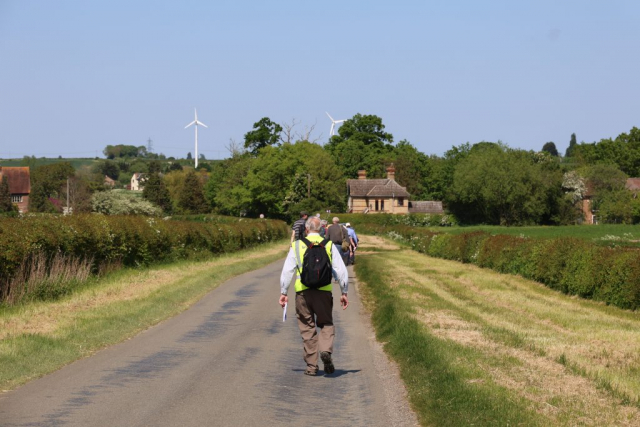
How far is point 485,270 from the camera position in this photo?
112 ft

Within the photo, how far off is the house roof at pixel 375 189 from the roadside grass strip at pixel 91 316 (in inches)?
3538

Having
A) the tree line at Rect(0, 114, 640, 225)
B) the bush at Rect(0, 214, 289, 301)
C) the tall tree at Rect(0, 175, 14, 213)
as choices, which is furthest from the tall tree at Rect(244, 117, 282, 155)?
the bush at Rect(0, 214, 289, 301)

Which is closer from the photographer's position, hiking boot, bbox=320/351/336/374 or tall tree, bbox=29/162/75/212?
hiking boot, bbox=320/351/336/374

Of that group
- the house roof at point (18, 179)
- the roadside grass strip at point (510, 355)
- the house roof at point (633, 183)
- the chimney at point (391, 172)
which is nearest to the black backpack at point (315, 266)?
the roadside grass strip at point (510, 355)

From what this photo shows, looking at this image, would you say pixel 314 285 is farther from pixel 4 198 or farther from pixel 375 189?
pixel 375 189

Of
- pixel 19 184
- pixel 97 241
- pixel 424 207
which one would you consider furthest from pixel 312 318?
pixel 19 184

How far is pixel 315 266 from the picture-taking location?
1084 cm

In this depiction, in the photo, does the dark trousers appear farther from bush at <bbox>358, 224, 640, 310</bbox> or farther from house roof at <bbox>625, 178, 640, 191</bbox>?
house roof at <bbox>625, 178, 640, 191</bbox>

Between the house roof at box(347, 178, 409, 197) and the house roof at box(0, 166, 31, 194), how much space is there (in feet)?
163

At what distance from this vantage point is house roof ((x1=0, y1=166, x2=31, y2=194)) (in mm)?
127375

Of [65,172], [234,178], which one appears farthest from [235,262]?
[65,172]

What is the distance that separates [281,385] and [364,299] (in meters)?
12.1

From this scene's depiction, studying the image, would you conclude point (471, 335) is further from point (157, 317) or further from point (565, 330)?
point (157, 317)

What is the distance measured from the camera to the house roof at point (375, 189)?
120 m
